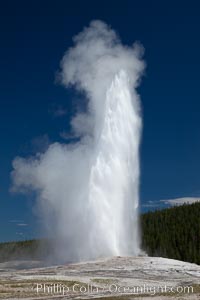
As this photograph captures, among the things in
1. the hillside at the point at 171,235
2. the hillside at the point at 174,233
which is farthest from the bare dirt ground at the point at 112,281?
the hillside at the point at 174,233

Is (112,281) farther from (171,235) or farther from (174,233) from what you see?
(174,233)

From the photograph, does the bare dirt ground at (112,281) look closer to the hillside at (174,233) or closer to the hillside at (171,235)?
the hillside at (171,235)

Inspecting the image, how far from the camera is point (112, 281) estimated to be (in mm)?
35781

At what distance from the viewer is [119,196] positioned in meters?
56.3

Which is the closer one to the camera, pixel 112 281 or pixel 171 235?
pixel 112 281

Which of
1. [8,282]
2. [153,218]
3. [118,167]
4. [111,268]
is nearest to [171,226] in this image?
[153,218]

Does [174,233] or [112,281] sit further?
[174,233]

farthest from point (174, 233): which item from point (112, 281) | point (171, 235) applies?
point (112, 281)

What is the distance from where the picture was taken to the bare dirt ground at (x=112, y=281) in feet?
96.6

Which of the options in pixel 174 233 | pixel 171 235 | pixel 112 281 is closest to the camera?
pixel 112 281

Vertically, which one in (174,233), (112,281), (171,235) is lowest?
(112,281)

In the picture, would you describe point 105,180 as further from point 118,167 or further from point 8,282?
point 8,282

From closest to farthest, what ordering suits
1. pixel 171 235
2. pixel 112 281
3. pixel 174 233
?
pixel 112 281 < pixel 171 235 < pixel 174 233

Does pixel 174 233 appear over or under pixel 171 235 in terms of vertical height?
A: over
